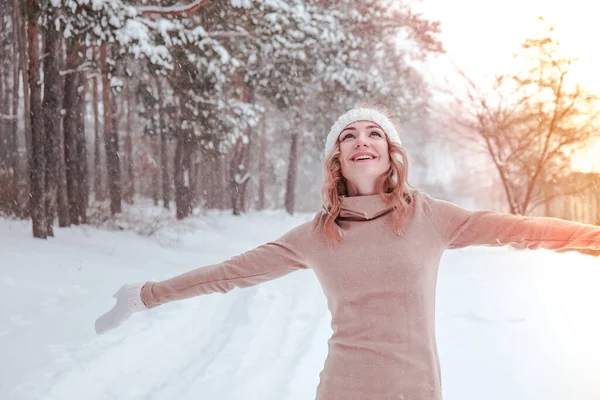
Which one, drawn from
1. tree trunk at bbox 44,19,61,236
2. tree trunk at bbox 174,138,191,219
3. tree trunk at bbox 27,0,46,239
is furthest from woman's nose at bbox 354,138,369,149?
tree trunk at bbox 174,138,191,219

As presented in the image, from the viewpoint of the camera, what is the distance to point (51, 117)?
11047 mm

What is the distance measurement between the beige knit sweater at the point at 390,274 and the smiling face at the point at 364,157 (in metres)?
0.13

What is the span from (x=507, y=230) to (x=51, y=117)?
10643 mm

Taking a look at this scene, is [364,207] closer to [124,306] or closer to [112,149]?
[124,306]

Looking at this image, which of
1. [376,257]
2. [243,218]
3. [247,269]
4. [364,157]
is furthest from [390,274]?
[243,218]

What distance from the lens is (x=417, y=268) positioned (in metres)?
Result: 2.24

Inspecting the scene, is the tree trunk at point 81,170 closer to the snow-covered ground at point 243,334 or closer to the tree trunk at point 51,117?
the tree trunk at point 51,117

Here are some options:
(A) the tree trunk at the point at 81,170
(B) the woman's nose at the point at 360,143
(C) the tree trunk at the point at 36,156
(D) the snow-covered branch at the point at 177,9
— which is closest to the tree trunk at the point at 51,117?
(C) the tree trunk at the point at 36,156

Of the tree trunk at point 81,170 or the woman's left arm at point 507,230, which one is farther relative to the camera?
the tree trunk at point 81,170

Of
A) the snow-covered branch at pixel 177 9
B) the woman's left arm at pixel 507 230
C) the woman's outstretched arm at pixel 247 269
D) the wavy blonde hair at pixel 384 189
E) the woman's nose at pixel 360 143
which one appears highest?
the snow-covered branch at pixel 177 9

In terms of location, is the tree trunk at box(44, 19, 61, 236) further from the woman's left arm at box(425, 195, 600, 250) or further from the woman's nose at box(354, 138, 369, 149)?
the woman's left arm at box(425, 195, 600, 250)

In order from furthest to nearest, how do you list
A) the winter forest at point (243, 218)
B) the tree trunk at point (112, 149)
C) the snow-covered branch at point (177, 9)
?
1. the tree trunk at point (112, 149)
2. the snow-covered branch at point (177, 9)
3. the winter forest at point (243, 218)

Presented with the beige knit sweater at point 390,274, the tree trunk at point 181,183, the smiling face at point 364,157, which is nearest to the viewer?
the beige knit sweater at point 390,274

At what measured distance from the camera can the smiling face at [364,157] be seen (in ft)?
8.02
